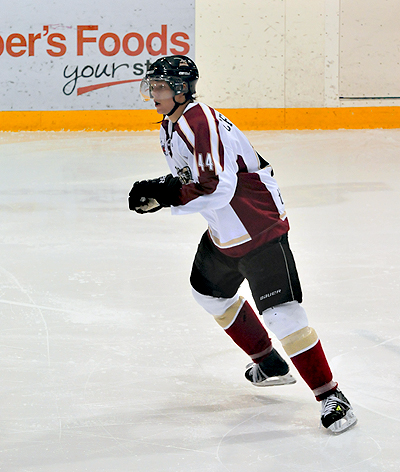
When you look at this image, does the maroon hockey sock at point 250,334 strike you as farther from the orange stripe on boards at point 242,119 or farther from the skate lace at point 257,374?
the orange stripe on boards at point 242,119

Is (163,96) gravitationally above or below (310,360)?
above

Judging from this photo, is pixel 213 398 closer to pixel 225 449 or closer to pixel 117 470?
pixel 225 449

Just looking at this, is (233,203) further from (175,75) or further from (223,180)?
(175,75)

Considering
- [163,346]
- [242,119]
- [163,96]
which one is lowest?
[163,346]

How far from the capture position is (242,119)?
26.5 feet

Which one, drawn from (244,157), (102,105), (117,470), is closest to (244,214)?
(244,157)

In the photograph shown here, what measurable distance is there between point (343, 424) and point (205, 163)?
27.2 inches

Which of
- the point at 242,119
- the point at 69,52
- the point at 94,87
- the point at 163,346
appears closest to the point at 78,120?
the point at 94,87

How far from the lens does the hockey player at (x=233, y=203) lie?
161 centimetres

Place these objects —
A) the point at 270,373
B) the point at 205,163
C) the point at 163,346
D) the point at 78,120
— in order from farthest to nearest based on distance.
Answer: the point at 78,120 → the point at 163,346 → the point at 270,373 → the point at 205,163

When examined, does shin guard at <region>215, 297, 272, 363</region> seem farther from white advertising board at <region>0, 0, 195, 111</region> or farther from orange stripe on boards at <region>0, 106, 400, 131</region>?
white advertising board at <region>0, 0, 195, 111</region>

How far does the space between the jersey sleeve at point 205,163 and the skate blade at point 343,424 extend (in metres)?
0.58

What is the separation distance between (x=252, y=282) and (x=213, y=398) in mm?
349

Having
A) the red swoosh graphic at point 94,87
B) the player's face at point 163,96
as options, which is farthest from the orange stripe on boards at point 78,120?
the player's face at point 163,96
